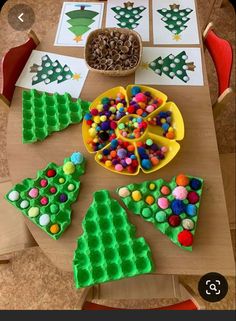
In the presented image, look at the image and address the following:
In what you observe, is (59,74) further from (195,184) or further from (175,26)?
(195,184)

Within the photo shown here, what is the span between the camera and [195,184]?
0.98 metres

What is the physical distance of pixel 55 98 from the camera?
3.71 ft

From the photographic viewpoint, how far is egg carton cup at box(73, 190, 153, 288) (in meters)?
0.91

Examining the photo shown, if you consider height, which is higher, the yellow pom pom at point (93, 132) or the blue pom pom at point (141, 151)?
the yellow pom pom at point (93, 132)

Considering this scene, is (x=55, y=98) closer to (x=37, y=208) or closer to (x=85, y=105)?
(x=85, y=105)

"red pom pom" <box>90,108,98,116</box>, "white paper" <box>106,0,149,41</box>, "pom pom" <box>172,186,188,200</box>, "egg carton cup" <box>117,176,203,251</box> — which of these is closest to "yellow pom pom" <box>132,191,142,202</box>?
"egg carton cup" <box>117,176,203,251</box>

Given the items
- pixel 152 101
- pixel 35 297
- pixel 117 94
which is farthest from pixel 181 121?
pixel 35 297

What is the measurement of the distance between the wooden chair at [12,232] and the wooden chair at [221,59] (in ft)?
2.96

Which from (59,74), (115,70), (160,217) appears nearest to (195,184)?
(160,217)

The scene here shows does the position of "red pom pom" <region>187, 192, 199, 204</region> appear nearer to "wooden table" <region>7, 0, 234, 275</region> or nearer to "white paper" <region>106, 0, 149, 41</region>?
"wooden table" <region>7, 0, 234, 275</region>

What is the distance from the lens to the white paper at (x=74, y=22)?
1260mm

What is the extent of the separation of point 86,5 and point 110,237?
3.23ft
